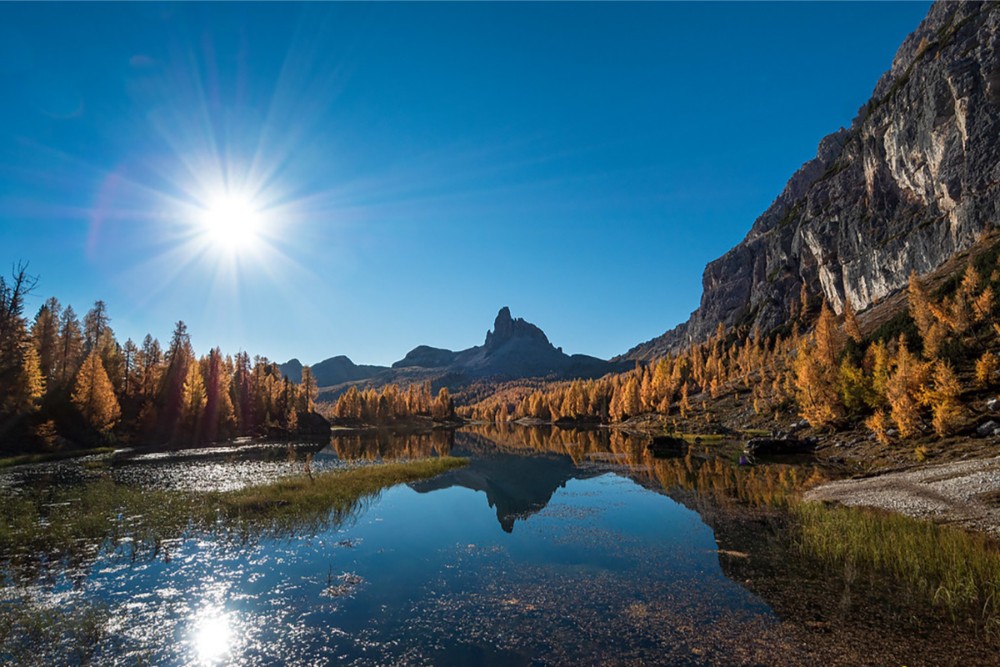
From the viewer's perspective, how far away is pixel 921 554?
21188 millimetres

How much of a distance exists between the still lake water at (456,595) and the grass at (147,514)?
0.86 metres

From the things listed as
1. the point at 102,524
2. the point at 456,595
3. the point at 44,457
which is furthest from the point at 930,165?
the point at 44,457

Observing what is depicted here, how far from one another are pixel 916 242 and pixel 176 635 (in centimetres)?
21530

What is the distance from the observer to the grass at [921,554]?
56.4 ft

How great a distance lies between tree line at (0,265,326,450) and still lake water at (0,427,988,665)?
46.1 metres

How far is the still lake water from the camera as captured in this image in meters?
14.8

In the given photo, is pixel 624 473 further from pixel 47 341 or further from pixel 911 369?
pixel 47 341

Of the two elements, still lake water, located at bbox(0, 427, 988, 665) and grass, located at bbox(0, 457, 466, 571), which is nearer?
still lake water, located at bbox(0, 427, 988, 665)

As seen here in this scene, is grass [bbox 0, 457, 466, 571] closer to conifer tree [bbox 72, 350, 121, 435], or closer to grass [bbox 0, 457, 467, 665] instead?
grass [bbox 0, 457, 467, 665]

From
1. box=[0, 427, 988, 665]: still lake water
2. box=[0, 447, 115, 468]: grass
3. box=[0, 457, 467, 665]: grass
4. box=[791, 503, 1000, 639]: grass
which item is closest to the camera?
box=[0, 427, 988, 665]: still lake water

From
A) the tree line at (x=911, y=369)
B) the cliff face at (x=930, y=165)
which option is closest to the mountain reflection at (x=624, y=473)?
the tree line at (x=911, y=369)

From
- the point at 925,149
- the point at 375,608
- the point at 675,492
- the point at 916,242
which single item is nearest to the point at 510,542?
the point at 375,608

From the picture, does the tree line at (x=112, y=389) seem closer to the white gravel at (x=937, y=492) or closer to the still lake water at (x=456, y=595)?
the still lake water at (x=456, y=595)

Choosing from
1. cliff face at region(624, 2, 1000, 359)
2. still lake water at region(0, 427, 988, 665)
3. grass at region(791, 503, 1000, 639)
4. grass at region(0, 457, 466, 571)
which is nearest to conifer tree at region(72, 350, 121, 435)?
grass at region(0, 457, 466, 571)
